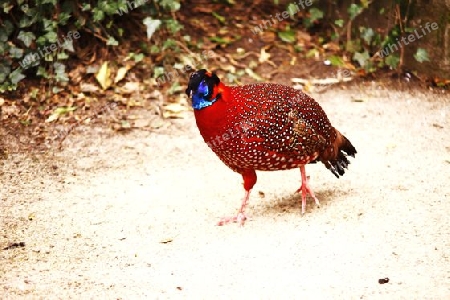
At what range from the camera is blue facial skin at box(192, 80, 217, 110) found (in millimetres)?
4098

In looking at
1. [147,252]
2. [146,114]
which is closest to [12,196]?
[147,252]

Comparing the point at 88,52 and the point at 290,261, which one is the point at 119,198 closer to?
the point at 290,261

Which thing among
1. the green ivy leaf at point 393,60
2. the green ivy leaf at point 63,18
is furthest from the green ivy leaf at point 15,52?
the green ivy leaf at point 393,60

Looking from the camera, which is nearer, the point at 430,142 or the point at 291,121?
the point at 291,121

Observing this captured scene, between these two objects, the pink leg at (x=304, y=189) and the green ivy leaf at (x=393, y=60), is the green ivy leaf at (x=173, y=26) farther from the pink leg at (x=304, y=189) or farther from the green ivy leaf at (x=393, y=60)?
the pink leg at (x=304, y=189)

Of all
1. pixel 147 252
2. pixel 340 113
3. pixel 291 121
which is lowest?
pixel 340 113

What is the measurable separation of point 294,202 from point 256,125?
3.04 ft

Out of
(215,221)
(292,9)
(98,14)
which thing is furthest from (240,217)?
(292,9)

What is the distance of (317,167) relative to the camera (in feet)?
18.3

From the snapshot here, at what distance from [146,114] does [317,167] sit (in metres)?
1.87

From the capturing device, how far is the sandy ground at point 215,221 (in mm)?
3713

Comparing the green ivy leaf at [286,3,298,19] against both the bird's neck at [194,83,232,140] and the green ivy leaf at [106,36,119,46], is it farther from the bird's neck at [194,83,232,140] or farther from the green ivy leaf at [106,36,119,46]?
the bird's neck at [194,83,232,140]

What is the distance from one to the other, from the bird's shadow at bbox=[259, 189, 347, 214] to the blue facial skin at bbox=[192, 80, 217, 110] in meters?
1.03

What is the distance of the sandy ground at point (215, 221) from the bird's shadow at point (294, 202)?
15mm
